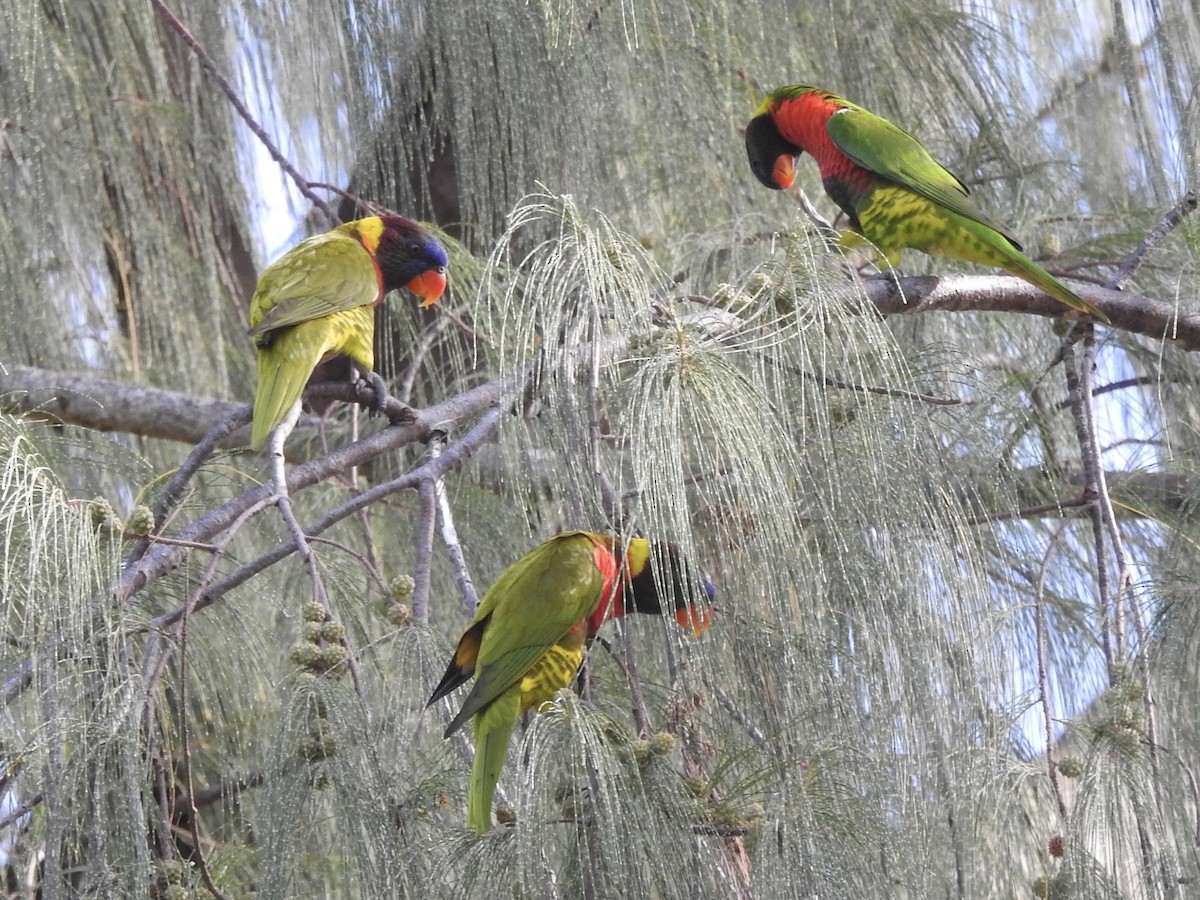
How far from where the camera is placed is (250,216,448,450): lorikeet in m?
1.58

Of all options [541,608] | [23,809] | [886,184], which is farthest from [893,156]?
[23,809]

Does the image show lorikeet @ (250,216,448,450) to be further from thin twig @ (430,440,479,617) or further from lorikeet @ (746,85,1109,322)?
lorikeet @ (746,85,1109,322)

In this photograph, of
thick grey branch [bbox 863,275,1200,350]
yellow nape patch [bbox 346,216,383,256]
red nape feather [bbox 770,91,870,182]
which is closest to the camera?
thick grey branch [bbox 863,275,1200,350]

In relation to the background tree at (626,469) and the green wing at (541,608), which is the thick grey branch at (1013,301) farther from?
the green wing at (541,608)

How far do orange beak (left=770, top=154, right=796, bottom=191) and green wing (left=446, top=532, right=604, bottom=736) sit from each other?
87cm

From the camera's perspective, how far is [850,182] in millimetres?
1808

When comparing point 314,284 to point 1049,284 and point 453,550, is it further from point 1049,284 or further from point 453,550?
point 1049,284

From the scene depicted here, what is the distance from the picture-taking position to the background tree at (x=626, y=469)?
104cm

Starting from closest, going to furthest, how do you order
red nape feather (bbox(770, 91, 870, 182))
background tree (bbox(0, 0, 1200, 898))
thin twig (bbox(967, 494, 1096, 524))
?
background tree (bbox(0, 0, 1200, 898)) → thin twig (bbox(967, 494, 1096, 524)) → red nape feather (bbox(770, 91, 870, 182))

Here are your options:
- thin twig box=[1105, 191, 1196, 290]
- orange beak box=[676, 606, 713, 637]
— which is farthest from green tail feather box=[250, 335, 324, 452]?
thin twig box=[1105, 191, 1196, 290]

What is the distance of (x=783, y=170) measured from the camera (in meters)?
1.98

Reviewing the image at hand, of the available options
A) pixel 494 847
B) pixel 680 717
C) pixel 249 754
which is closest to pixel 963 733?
pixel 680 717

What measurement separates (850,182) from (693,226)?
414mm

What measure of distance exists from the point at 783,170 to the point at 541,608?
0.96 metres
